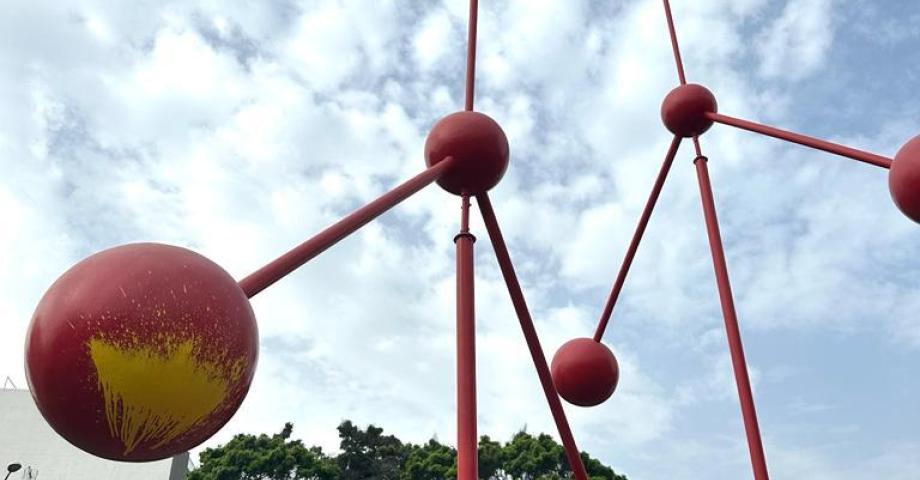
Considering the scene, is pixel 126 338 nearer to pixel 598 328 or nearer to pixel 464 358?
pixel 464 358

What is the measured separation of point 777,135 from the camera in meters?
9.46

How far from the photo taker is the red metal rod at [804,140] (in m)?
8.32

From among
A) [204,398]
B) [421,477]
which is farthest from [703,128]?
[421,477]

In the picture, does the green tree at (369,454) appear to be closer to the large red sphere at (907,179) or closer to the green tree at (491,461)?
the green tree at (491,461)

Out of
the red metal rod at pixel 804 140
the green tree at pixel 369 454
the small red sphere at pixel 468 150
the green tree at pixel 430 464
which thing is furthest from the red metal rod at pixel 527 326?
the green tree at pixel 369 454

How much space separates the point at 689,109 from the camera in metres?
10.5

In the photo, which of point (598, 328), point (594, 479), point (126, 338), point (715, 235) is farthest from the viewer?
point (594, 479)

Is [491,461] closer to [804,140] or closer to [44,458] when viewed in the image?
[44,458]

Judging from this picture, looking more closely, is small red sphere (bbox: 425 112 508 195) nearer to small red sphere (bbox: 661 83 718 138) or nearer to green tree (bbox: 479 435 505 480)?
small red sphere (bbox: 661 83 718 138)

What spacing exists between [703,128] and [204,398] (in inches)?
326

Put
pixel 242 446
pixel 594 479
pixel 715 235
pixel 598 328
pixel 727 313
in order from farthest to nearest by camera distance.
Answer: pixel 242 446 < pixel 594 479 < pixel 598 328 < pixel 715 235 < pixel 727 313

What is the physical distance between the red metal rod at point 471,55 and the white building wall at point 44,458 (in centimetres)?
3339

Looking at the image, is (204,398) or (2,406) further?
(2,406)

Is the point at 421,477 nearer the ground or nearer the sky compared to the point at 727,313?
nearer the sky
